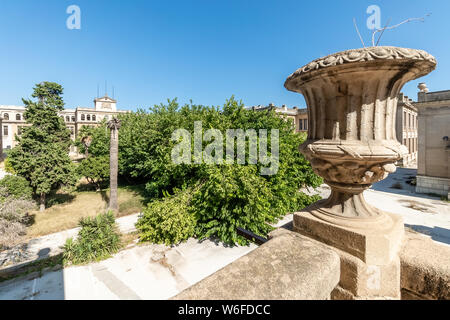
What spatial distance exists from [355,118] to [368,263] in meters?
1.22

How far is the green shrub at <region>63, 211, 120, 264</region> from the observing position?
8.36 meters

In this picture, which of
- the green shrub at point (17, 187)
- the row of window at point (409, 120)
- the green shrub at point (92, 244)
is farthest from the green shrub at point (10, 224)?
the row of window at point (409, 120)

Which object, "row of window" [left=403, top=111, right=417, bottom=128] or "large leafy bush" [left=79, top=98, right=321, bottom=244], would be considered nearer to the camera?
"large leafy bush" [left=79, top=98, right=321, bottom=244]

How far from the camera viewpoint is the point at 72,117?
178 feet

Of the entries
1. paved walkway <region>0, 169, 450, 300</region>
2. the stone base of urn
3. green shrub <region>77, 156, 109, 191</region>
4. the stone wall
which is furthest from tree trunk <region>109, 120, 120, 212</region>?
the stone wall

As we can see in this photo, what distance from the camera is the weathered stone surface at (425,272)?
1.61 meters

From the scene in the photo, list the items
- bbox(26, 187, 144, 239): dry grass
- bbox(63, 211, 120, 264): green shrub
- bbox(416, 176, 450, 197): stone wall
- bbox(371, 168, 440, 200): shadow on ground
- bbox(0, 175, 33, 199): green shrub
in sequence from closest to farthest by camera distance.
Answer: bbox(63, 211, 120, 264): green shrub, bbox(26, 187, 144, 239): dry grass, bbox(0, 175, 33, 199): green shrub, bbox(416, 176, 450, 197): stone wall, bbox(371, 168, 440, 200): shadow on ground

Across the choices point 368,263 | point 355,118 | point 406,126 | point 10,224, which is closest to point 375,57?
point 355,118

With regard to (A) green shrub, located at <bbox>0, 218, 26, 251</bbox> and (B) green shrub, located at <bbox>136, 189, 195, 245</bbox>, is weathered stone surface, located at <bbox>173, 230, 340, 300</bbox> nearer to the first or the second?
(B) green shrub, located at <bbox>136, 189, 195, 245</bbox>

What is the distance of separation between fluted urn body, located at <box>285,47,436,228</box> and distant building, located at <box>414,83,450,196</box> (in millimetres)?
19077

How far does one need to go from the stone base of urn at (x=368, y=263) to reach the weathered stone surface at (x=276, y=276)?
122mm

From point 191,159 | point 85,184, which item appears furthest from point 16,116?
point 191,159

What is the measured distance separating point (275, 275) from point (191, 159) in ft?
28.0
